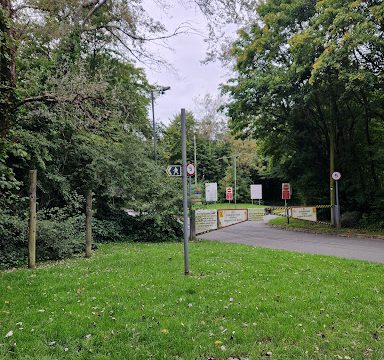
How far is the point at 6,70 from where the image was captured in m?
7.52

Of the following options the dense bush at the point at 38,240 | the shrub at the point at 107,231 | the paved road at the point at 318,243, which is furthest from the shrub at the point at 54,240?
the paved road at the point at 318,243

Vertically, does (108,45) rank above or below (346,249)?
above

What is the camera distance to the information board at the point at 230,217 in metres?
14.7

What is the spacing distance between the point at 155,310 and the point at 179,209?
28.9 ft

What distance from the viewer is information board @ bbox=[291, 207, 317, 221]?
60.8 ft

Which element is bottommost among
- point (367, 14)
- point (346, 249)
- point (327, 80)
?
point (346, 249)

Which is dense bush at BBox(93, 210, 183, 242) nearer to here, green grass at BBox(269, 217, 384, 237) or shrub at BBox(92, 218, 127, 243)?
shrub at BBox(92, 218, 127, 243)

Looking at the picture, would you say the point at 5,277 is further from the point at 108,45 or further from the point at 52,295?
the point at 108,45

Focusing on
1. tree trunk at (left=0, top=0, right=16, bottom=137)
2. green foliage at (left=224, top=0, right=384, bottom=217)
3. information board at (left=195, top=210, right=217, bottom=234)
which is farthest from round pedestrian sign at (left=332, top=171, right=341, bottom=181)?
tree trunk at (left=0, top=0, right=16, bottom=137)

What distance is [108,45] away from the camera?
59.5 ft

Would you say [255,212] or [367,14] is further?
[255,212]

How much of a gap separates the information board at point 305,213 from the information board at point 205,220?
636cm

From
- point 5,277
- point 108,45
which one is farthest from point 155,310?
point 108,45

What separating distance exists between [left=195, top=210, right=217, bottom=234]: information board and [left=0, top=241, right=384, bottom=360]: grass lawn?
6.18 meters
